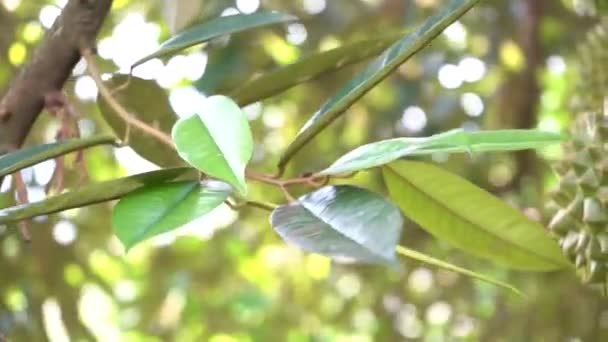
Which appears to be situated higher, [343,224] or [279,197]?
[343,224]

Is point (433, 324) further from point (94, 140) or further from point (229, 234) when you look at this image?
point (94, 140)

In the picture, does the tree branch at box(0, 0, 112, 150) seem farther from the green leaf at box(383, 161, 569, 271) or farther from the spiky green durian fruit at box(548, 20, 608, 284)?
the spiky green durian fruit at box(548, 20, 608, 284)

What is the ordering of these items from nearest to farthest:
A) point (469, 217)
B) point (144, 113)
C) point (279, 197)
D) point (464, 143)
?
point (464, 143) < point (469, 217) < point (144, 113) < point (279, 197)

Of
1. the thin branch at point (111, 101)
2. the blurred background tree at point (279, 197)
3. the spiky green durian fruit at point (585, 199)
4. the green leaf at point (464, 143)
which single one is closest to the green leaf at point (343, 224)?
the green leaf at point (464, 143)

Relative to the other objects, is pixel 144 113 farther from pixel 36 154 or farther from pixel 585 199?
pixel 585 199

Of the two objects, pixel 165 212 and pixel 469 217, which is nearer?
pixel 165 212

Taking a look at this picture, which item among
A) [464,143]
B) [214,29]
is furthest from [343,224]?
[214,29]

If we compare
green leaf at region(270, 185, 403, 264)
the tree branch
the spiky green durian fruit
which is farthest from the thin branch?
the spiky green durian fruit

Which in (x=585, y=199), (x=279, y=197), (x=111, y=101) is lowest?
(x=279, y=197)
